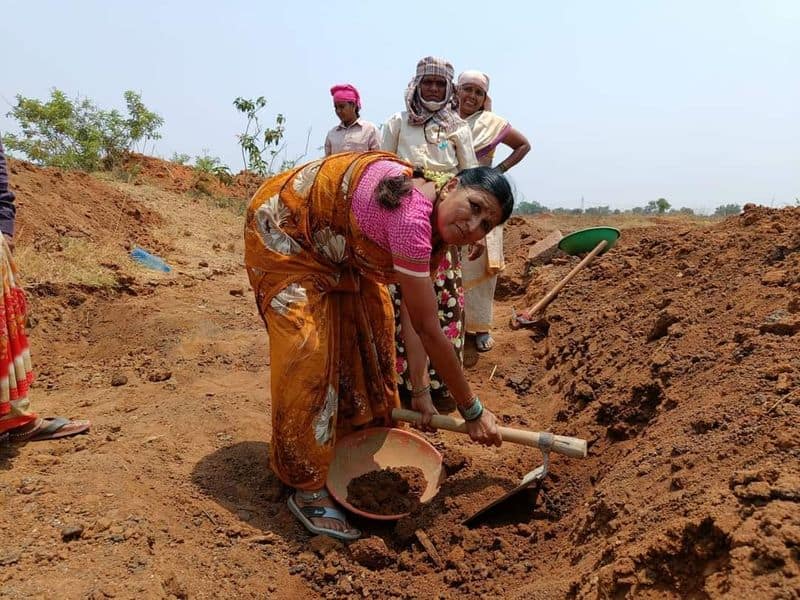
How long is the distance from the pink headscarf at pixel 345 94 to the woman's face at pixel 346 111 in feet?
0.11

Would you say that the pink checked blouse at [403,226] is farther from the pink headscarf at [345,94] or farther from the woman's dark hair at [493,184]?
the pink headscarf at [345,94]

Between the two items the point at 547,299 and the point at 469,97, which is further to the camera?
the point at 547,299

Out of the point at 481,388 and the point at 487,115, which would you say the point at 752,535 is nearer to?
the point at 481,388

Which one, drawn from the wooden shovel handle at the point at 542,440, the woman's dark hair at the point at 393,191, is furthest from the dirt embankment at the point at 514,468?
the woman's dark hair at the point at 393,191

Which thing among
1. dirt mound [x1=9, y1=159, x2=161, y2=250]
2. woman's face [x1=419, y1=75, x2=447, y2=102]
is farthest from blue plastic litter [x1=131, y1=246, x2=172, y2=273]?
woman's face [x1=419, y1=75, x2=447, y2=102]

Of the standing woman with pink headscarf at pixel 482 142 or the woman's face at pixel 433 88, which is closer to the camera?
the woman's face at pixel 433 88

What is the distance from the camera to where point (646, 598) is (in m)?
1.52

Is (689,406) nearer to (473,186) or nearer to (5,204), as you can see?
(473,186)

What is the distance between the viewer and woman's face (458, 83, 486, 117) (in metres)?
4.26

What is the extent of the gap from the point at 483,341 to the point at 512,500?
208cm

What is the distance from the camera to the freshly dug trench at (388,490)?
2.67 meters

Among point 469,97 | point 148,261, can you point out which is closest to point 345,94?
point 469,97

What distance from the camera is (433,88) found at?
3736 mm

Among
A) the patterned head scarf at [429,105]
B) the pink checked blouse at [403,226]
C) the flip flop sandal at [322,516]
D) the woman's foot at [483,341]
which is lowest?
the flip flop sandal at [322,516]
